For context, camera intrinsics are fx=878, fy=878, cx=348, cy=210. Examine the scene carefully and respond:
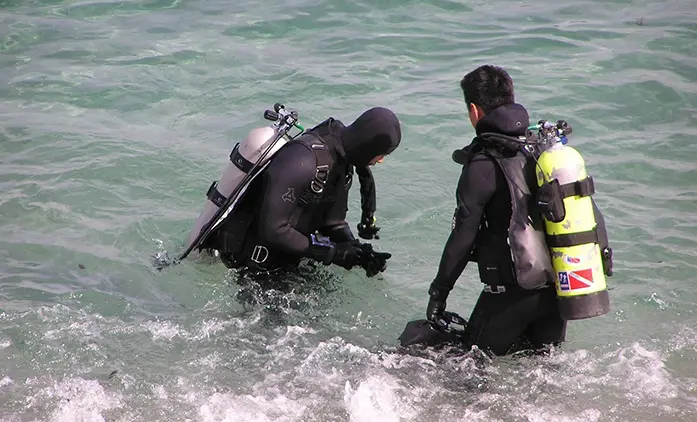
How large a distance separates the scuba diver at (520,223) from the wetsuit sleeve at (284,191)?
1.00m

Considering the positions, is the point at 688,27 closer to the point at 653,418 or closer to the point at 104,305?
the point at 653,418

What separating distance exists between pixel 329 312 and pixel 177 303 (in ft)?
3.68

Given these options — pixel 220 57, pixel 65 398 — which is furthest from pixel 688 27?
pixel 65 398

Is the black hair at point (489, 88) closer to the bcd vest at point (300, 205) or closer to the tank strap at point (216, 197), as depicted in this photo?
the bcd vest at point (300, 205)

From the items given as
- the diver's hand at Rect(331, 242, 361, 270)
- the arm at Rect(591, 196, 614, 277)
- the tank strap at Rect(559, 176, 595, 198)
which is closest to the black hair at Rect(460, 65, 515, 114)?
the tank strap at Rect(559, 176, 595, 198)

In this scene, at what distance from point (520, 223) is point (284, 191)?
1.46 metres

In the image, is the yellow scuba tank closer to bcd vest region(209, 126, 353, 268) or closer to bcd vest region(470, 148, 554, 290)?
bcd vest region(470, 148, 554, 290)

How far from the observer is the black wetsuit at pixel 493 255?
Result: 456 centimetres

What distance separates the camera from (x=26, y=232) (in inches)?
285

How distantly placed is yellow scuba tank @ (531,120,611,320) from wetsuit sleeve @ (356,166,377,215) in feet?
5.03

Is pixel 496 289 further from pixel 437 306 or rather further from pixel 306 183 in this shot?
pixel 306 183

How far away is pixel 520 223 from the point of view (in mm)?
4488

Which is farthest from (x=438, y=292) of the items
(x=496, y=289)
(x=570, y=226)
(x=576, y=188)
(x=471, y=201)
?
(x=576, y=188)

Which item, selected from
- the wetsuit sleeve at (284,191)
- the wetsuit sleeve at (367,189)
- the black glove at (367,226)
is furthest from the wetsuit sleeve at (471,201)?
the black glove at (367,226)
